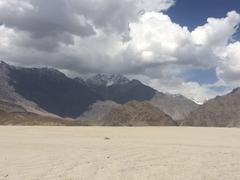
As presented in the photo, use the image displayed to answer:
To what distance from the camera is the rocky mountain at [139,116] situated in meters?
134

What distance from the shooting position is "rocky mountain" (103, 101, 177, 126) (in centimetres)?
13388

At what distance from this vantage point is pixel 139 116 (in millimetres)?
139000
